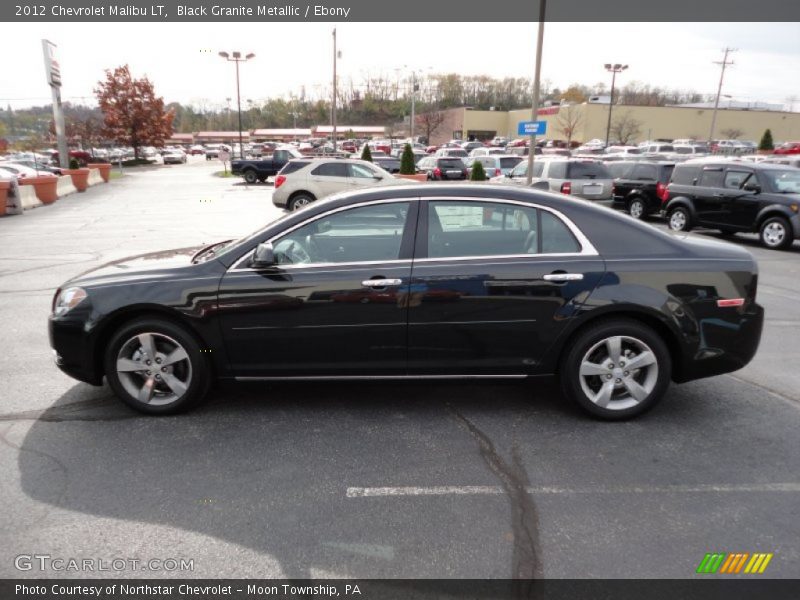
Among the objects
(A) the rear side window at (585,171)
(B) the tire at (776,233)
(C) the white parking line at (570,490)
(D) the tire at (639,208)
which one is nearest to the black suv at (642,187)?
(D) the tire at (639,208)

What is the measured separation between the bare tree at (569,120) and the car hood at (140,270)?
79.4 m

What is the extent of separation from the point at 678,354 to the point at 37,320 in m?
6.73

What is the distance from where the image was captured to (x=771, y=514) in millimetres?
3027

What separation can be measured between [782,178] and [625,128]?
73848 millimetres

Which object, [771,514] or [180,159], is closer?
[771,514]

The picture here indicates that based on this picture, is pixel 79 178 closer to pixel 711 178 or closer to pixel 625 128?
pixel 711 178

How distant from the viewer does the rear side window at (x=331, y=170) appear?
16.6 m

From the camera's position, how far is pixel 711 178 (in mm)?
12914

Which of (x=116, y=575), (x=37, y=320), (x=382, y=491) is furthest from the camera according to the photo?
(x=37, y=320)

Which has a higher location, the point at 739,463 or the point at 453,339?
the point at 453,339

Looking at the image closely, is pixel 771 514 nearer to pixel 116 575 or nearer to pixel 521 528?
pixel 521 528

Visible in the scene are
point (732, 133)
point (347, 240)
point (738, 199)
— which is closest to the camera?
point (347, 240)

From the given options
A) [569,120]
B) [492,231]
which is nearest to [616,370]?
[492,231]

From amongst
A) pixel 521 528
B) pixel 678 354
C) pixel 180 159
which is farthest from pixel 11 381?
pixel 180 159
